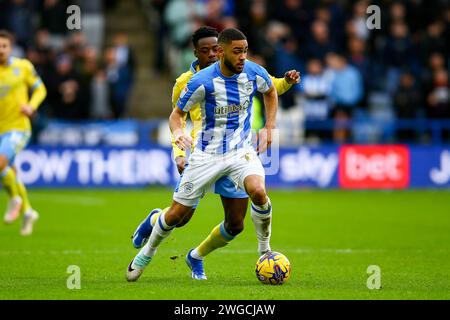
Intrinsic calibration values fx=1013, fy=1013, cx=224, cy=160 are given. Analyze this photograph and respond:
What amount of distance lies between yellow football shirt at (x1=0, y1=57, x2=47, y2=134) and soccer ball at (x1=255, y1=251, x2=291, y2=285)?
18.0 ft

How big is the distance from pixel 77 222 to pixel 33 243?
2.71 meters

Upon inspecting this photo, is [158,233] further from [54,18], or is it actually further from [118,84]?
[54,18]

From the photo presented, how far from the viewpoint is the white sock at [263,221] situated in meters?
9.13

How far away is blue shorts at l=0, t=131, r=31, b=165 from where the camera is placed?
1315cm

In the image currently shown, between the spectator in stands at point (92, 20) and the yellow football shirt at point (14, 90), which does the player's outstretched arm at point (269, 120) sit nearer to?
the yellow football shirt at point (14, 90)

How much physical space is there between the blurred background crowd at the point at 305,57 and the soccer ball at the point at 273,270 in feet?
38.7

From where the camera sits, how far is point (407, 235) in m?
13.6

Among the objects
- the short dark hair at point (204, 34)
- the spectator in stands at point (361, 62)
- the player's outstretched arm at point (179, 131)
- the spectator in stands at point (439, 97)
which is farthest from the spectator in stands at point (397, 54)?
the player's outstretched arm at point (179, 131)

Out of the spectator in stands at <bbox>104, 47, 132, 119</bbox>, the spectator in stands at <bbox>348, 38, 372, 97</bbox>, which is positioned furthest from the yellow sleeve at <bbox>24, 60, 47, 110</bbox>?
the spectator in stands at <bbox>348, 38, 372, 97</bbox>

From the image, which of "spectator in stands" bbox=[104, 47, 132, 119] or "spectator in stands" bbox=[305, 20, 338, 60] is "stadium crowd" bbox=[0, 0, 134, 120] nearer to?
"spectator in stands" bbox=[104, 47, 132, 119]

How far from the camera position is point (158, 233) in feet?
29.9

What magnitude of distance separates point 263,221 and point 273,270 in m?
0.48

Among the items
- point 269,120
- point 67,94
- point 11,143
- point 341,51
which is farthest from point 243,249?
point 341,51
